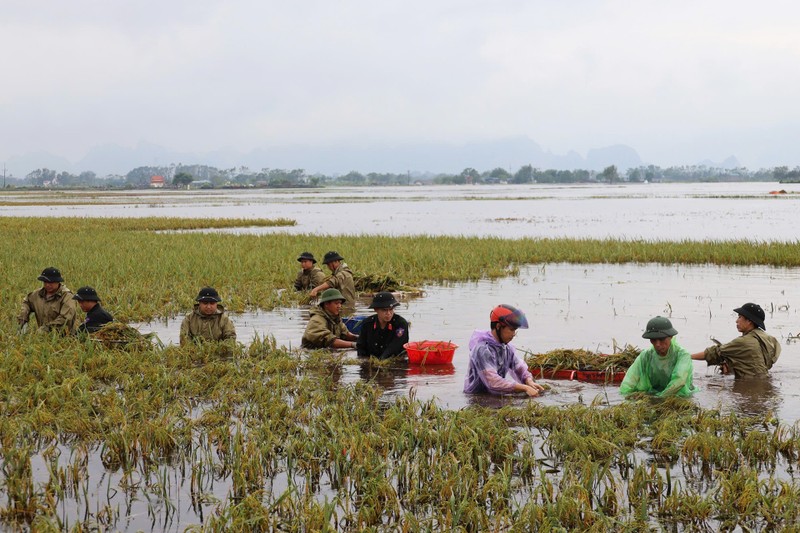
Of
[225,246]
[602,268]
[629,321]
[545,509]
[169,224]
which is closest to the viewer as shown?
[545,509]

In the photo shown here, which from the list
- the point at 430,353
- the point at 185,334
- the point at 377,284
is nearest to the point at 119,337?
the point at 185,334

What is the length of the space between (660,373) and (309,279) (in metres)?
8.90

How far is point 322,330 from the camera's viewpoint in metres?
10.5

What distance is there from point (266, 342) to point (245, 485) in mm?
4682

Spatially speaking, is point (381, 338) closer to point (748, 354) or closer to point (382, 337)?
point (382, 337)

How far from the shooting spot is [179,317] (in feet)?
43.8

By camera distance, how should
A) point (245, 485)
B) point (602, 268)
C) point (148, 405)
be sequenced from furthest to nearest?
point (602, 268) → point (148, 405) → point (245, 485)

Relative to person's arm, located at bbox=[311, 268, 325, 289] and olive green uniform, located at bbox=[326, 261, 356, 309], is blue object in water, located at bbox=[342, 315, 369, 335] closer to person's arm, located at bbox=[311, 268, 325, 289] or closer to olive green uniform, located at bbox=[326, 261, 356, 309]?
olive green uniform, located at bbox=[326, 261, 356, 309]

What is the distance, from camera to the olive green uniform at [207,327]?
1030 cm

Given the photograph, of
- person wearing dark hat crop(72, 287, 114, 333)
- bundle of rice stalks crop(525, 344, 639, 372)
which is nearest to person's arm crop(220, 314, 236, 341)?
person wearing dark hat crop(72, 287, 114, 333)

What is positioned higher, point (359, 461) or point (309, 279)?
point (309, 279)

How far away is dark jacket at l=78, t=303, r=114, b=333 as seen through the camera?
10320 millimetres

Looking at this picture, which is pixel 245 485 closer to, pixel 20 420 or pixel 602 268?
pixel 20 420

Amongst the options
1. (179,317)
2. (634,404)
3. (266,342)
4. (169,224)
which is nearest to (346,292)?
(179,317)
